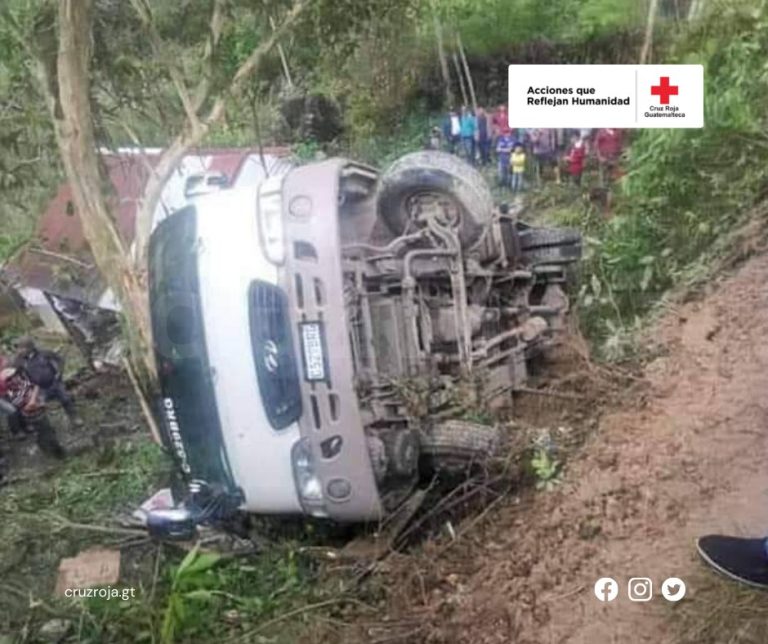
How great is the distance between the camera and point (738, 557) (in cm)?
183

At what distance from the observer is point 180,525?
6.13 ft

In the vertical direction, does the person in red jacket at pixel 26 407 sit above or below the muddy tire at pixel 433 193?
below

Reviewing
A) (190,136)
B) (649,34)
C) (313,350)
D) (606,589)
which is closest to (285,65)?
(190,136)

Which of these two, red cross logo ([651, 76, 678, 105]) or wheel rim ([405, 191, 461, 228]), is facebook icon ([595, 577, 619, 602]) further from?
red cross logo ([651, 76, 678, 105])

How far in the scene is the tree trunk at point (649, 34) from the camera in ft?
5.72

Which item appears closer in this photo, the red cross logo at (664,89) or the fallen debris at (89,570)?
the red cross logo at (664,89)

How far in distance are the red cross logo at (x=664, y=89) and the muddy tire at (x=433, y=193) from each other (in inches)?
11.9

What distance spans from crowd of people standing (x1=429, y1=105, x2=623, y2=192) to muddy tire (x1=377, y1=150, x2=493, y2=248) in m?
0.02

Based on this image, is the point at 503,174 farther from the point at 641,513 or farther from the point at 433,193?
the point at 641,513

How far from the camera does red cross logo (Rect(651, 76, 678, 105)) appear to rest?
5.66ft

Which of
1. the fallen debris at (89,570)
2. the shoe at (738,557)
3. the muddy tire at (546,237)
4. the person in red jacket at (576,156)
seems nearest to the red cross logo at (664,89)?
the person in red jacket at (576,156)

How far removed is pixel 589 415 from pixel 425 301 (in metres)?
0.34

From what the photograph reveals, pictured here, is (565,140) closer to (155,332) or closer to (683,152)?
(683,152)

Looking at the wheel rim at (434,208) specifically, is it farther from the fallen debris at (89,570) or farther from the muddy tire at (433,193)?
the fallen debris at (89,570)
